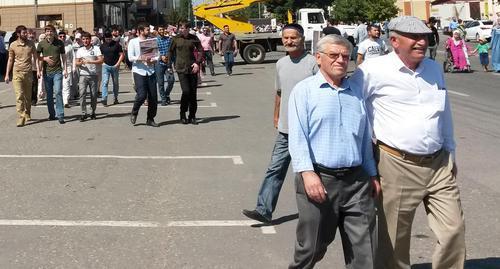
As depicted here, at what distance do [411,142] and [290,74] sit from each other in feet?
6.43

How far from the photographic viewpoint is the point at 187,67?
11.9m

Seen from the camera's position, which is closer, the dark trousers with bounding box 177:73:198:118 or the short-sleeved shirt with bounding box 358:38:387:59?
the short-sleeved shirt with bounding box 358:38:387:59

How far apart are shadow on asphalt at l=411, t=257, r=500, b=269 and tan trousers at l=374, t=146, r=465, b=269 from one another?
769mm

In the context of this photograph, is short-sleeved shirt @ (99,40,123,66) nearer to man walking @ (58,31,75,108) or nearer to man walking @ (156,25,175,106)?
man walking @ (58,31,75,108)

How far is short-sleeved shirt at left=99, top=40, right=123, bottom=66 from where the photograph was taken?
51.0 feet

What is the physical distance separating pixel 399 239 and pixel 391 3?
69778 mm

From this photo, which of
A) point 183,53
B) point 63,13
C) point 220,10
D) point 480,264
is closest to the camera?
point 480,264

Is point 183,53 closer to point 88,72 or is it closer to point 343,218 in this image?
point 88,72

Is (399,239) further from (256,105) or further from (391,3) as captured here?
(391,3)

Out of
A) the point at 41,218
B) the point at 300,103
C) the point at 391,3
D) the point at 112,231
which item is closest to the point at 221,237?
the point at 112,231

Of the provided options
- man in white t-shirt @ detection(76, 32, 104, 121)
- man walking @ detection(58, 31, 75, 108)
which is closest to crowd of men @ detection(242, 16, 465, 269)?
man in white t-shirt @ detection(76, 32, 104, 121)

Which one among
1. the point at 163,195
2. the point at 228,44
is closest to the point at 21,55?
the point at 163,195

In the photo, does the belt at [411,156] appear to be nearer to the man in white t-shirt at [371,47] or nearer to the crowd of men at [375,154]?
the crowd of men at [375,154]

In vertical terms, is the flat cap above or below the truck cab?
below
